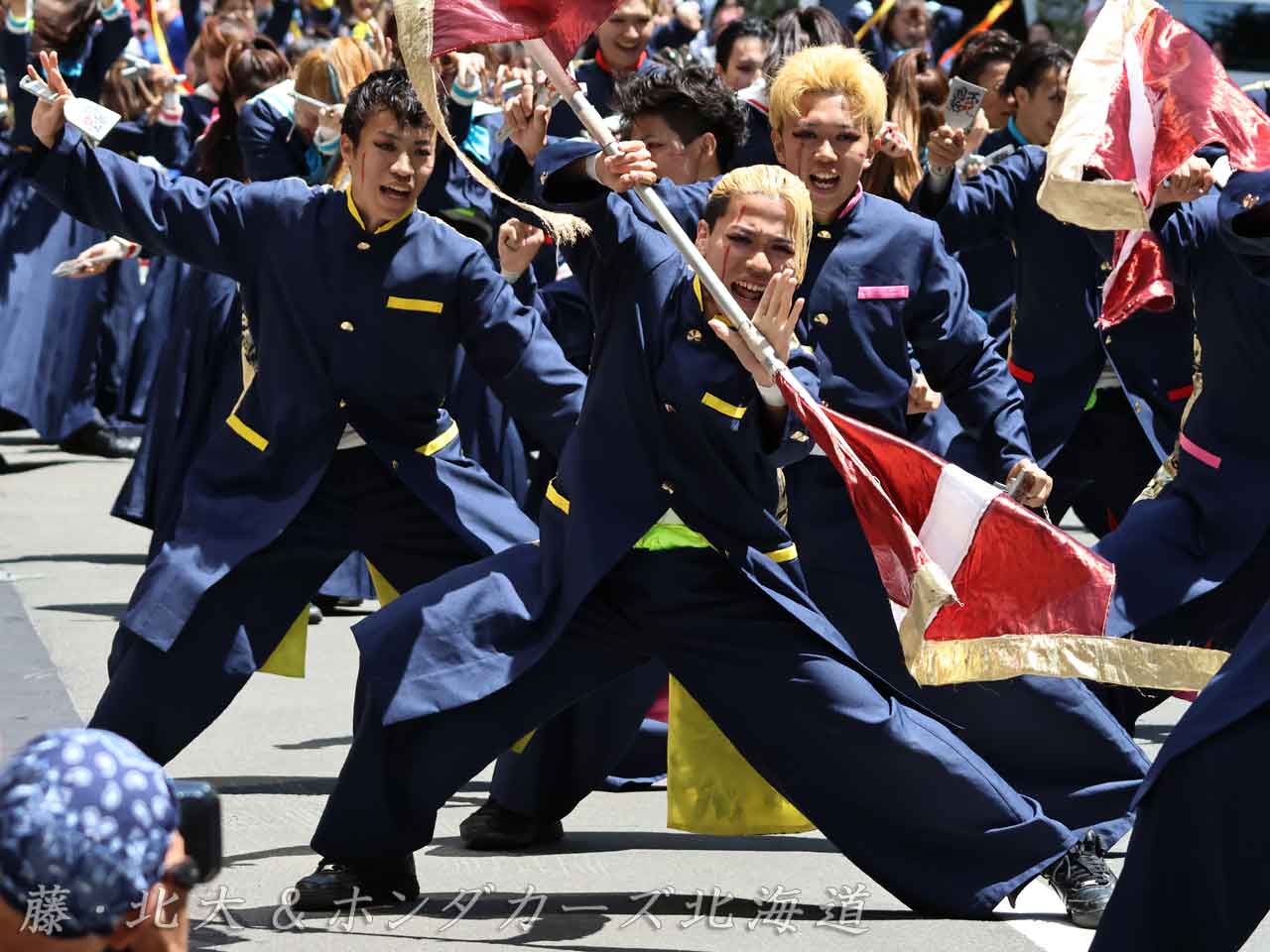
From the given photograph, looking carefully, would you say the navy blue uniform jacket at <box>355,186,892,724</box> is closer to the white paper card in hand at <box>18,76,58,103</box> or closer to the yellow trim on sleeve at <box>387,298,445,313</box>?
the yellow trim on sleeve at <box>387,298,445,313</box>

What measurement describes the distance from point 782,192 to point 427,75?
70cm

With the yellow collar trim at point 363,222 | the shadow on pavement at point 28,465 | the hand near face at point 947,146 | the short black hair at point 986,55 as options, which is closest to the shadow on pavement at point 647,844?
the yellow collar trim at point 363,222

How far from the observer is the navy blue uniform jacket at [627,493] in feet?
15.6

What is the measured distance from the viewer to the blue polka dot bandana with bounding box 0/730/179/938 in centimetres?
245

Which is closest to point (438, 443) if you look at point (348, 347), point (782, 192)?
point (348, 347)

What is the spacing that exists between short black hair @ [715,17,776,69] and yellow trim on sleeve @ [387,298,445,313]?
13.0ft

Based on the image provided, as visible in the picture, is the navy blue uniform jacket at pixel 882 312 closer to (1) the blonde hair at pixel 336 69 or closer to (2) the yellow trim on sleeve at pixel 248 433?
(2) the yellow trim on sleeve at pixel 248 433

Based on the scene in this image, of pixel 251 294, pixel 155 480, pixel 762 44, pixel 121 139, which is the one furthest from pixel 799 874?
pixel 121 139

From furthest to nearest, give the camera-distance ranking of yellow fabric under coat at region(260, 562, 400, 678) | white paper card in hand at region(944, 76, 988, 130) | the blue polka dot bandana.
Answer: white paper card in hand at region(944, 76, 988, 130), yellow fabric under coat at region(260, 562, 400, 678), the blue polka dot bandana

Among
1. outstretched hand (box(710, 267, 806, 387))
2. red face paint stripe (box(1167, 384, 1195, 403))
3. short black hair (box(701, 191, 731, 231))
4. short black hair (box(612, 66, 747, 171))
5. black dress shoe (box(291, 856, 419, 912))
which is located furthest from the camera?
red face paint stripe (box(1167, 384, 1195, 403))

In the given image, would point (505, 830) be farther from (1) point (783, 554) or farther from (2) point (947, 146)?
(2) point (947, 146)

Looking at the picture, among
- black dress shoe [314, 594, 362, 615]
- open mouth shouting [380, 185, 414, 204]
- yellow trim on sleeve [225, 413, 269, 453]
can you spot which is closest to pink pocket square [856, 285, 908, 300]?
open mouth shouting [380, 185, 414, 204]

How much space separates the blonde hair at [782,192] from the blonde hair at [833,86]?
2.53 feet

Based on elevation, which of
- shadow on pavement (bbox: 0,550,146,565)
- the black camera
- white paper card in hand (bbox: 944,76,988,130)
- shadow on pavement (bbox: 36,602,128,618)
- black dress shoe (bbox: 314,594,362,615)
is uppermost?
the black camera
